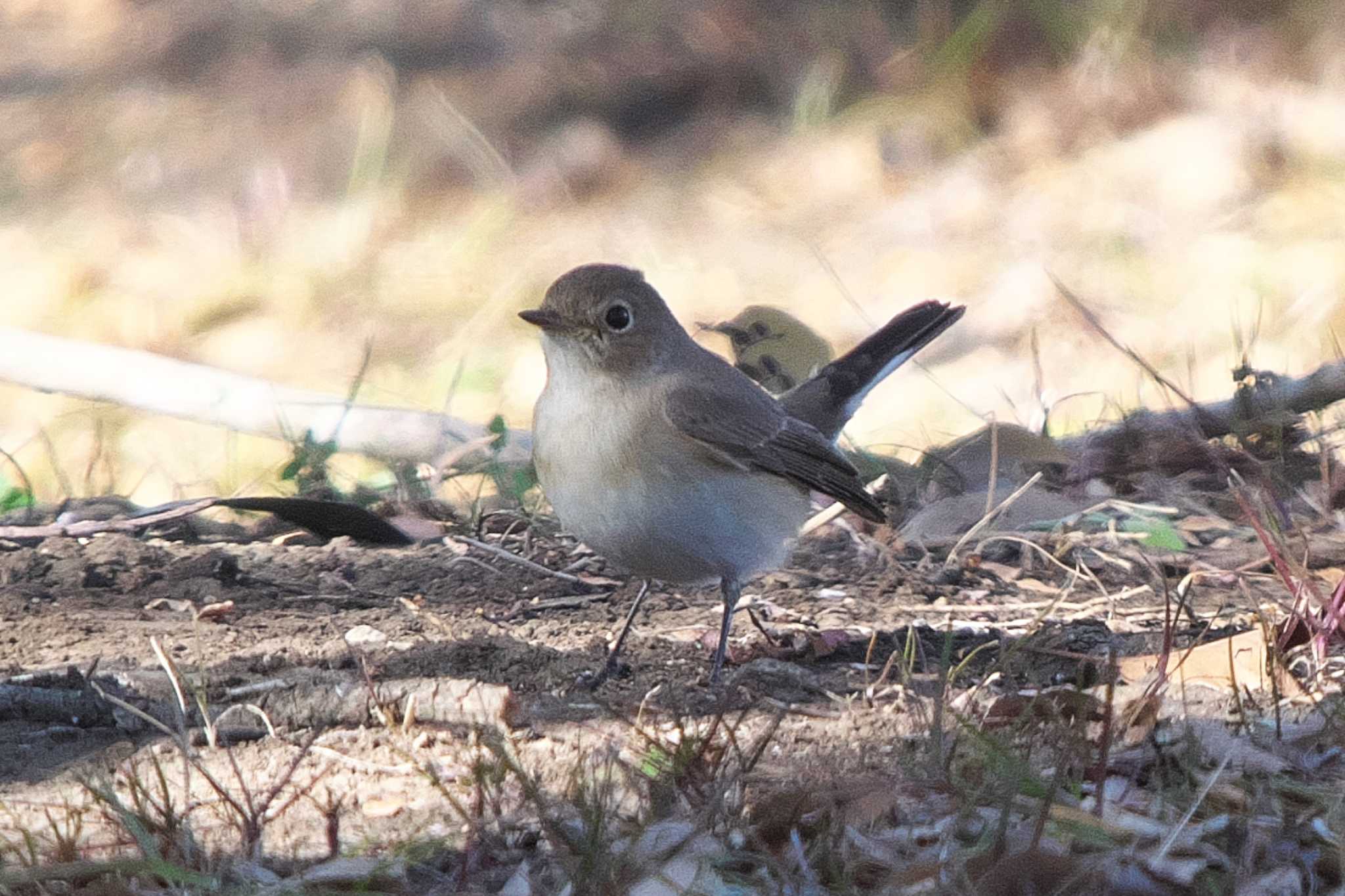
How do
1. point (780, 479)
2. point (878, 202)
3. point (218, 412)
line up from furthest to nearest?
point (878, 202) < point (218, 412) < point (780, 479)

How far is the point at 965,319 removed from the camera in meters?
9.68

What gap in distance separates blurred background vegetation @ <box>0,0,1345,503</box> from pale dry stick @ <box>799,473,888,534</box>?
8.55 ft

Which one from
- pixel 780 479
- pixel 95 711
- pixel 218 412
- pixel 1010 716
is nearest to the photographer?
pixel 1010 716

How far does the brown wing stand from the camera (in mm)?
4402

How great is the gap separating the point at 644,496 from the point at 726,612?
405mm

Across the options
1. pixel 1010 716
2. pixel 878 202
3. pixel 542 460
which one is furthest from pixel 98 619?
pixel 878 202

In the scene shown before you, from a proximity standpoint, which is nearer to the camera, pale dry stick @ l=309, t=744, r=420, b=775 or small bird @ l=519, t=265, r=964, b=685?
pale dry stick @ l=309, t=744, r=420, b=775

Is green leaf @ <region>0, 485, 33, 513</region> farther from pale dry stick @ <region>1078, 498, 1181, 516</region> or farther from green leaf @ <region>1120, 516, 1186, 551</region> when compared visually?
green leaf @ <region>1120, 516, 1186, 551</region>

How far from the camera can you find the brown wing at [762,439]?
4402 millimetres

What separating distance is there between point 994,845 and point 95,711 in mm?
2023

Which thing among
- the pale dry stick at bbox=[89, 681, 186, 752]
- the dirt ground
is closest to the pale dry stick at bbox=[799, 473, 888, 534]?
the dirt ground

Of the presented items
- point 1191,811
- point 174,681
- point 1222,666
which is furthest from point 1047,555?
point 174,681

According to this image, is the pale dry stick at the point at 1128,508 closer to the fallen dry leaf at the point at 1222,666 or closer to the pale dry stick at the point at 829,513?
the pale dry stick at the point at 829,513

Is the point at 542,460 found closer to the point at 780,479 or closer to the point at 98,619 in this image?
the point at 780,479
